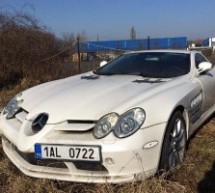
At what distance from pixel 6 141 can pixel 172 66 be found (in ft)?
7.20

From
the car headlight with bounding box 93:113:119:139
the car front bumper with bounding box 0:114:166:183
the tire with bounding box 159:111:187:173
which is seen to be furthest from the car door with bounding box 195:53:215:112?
the car headlight with bounding box 93:113:119:139

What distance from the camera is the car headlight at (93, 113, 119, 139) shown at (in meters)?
3.31

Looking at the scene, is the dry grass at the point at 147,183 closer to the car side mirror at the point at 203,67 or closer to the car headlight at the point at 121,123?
the car headlight at the point at 121,123

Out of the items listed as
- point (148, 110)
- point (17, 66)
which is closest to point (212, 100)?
point (148, 110)

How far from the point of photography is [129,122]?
11.0ft

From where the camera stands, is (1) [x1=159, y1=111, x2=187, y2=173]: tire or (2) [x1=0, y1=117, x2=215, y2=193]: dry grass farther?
(1) [x1=159, y1=111, x2=187, y2=173]: tire

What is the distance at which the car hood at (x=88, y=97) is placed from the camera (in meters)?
3.54

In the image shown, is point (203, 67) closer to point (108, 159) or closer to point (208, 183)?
point (208, 183)

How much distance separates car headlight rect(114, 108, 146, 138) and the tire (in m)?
0.32

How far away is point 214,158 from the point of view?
4.39m

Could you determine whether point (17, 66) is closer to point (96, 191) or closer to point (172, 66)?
point (172, 66)

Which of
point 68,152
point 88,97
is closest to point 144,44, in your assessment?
point 88,97

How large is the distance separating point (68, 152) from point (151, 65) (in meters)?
2.13

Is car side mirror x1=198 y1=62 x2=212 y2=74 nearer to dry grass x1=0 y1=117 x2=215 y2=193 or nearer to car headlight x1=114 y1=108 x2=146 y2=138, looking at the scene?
dry grass x1=0 y1=117 x2=215 y2=193
